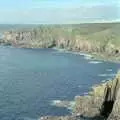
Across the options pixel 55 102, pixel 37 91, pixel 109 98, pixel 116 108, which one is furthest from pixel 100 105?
pixel 37 91

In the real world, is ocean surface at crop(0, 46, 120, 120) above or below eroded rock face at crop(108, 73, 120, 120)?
below

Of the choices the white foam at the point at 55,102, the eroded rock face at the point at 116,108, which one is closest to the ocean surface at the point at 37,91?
the white foam at the point at 55,102

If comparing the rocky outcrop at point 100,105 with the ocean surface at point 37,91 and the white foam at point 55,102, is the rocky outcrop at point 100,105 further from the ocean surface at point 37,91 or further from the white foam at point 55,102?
the white foam at point 55,102

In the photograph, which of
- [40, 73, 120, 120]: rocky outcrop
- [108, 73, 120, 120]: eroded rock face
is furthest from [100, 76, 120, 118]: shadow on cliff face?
[108, 73, 120, 120]: eroded rock face

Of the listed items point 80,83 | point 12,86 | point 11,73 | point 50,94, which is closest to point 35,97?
point 50,94

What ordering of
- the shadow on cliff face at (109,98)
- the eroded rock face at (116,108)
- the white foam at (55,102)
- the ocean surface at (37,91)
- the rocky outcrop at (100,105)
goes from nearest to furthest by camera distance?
the eroded rock face at (116,108)
the rocky outcrop at (100,105)
the shadow on cliff face at (109,98)
the ocean surface at (37,91)
the white foam at (55,102)

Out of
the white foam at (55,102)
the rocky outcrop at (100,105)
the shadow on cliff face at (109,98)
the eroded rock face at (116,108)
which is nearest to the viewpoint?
the eroded rock face at (116,108)

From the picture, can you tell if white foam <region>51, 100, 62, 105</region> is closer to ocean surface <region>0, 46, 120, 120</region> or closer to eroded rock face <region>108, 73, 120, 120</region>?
ocean surface <region>0, 46, 120, 120</region>

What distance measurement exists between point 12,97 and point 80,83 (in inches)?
1395

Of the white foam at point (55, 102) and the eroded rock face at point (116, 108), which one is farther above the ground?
the eroded rock face at point (116, 108)

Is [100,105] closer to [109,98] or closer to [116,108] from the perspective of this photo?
[109,98]

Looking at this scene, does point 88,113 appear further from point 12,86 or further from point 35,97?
point 12,86

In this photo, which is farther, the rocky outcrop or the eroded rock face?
the rocky outcrop

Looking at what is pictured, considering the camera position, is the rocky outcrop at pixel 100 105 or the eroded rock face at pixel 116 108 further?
the rocky outcrop at pixel 100 105
